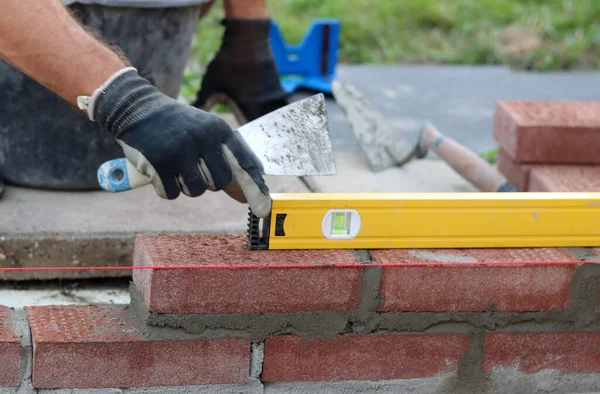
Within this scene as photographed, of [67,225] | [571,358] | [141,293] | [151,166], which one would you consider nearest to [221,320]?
[141,293]

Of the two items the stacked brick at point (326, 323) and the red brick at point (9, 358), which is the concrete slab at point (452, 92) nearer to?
the stacked brick at point (326, 323)

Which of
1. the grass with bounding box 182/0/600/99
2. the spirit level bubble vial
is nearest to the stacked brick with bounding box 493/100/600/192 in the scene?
the spirit level bubble vial

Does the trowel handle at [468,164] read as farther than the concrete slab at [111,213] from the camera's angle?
Yes

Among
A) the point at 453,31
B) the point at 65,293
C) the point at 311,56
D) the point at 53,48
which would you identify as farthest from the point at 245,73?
the point at 453,31

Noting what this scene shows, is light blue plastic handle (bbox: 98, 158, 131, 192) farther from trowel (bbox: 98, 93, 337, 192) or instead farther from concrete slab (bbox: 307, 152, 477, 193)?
concrete slab (bbox: 307, 152, 477, 193)

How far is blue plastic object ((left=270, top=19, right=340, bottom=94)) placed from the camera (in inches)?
185

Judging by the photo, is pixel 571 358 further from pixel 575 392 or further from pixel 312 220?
pixel 312 220

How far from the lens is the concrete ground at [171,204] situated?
2.54 m

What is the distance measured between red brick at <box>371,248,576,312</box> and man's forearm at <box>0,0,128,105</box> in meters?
0.77

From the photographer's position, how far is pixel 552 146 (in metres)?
3.01

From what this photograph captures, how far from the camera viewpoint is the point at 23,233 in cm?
251

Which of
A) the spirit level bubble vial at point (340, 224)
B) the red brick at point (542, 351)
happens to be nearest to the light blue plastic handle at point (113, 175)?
the spirit level bubble vial at point (340, 224)

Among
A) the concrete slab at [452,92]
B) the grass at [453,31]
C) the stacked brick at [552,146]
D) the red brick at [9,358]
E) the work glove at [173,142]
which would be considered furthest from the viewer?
the grass at [453,31]

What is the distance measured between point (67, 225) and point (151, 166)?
73cm
